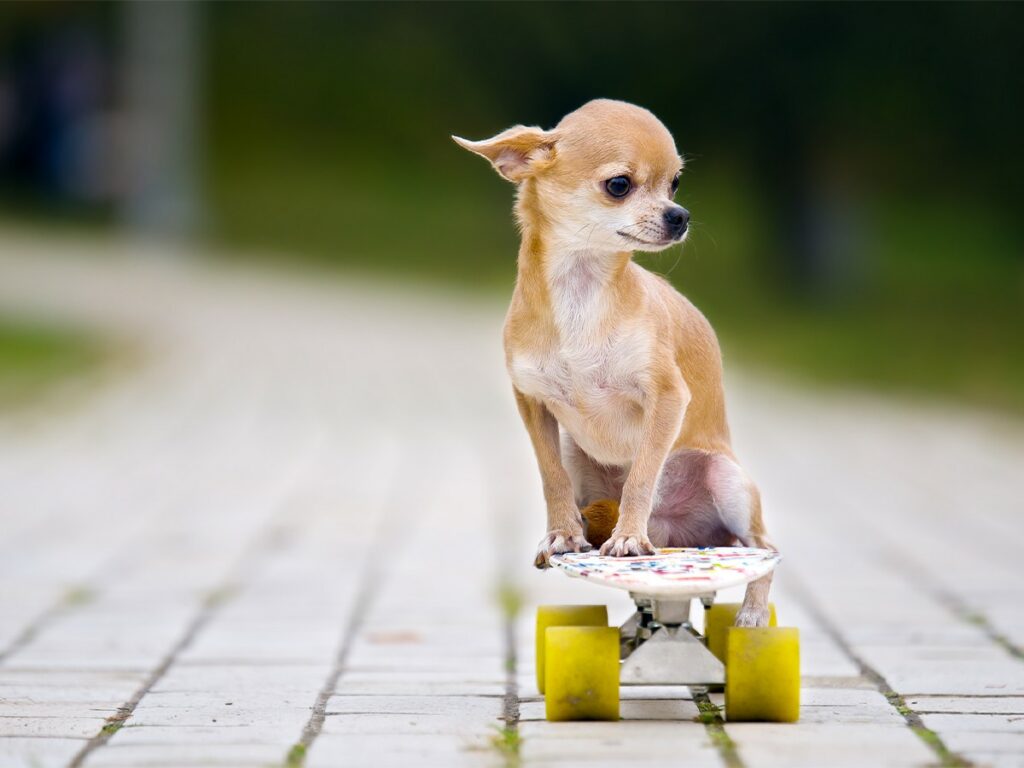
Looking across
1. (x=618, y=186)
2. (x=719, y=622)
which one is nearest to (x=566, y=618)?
(x=719, y=622)

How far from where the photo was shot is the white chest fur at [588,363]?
163 inches

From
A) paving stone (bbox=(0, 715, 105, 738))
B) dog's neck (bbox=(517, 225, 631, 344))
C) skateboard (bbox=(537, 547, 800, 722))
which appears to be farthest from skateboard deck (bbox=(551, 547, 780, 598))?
paving stone (bbox=(0, 715, 105, 738))

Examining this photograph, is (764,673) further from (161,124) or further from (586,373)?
(161,124)

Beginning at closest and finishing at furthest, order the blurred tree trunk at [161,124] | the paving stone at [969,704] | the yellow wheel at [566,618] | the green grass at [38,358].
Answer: the paving stone at [969,704]
the yellow wheel at [566,618]
the green grass at [38,358]
the blurred tree trunk at [161,124]

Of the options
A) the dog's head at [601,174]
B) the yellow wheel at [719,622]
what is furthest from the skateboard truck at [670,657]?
the dog's head at [601,174]

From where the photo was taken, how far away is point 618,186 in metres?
4.05

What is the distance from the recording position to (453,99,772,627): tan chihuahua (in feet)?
13.3

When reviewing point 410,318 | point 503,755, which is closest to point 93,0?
point 410,318

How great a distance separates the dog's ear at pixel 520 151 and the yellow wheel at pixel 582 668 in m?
1.18

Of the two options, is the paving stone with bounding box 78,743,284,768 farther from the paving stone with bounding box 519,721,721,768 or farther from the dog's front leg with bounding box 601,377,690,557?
the dog's front leg with bounding box 601,377,690,557

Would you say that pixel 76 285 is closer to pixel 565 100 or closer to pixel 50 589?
pixel 565 100

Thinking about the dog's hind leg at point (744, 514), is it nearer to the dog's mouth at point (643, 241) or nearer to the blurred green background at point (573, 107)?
the dog's mouth at point (643, 241)

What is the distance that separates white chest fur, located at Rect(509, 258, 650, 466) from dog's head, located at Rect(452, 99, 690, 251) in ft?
0.37

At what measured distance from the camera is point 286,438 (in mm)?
10969
